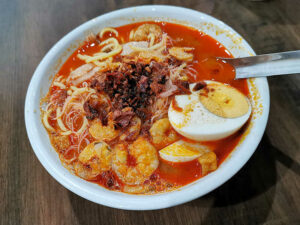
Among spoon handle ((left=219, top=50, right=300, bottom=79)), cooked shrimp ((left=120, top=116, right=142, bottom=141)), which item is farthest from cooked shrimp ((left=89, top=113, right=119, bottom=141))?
spoon handle ((left=219, top=50, right=300, bottom=79))

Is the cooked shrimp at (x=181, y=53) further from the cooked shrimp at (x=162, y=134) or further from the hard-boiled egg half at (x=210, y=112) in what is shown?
the cooked shrimp at (x=162, y=134)

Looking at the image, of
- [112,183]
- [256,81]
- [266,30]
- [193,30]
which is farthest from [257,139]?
[266,30]

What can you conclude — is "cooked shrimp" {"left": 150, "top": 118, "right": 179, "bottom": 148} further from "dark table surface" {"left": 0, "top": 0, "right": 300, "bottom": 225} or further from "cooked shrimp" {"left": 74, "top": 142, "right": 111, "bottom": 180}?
"dark table surface" {"left": 0, "top": 0, "right": 300, "bottom": 225}

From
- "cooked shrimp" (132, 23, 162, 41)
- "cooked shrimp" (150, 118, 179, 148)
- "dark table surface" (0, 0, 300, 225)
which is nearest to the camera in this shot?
"dark table surface" (0, 0, 300, 225)

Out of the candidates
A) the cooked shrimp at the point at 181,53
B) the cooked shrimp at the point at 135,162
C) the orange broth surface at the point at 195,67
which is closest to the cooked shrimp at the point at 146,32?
the orange broth surface at the point at 195,67

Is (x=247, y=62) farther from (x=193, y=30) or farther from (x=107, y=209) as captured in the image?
(x=107, y=209)

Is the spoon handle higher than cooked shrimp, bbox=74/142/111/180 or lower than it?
higher
